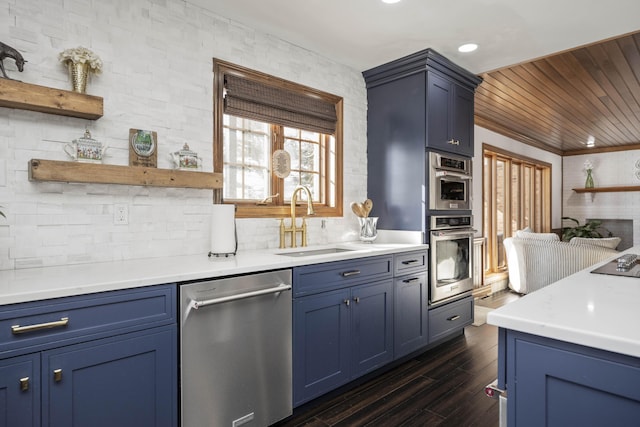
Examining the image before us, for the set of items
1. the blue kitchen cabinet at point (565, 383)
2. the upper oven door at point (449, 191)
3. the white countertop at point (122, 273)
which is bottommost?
the blue kitchen cabinet at point (565, 383)

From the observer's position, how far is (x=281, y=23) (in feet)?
8.80

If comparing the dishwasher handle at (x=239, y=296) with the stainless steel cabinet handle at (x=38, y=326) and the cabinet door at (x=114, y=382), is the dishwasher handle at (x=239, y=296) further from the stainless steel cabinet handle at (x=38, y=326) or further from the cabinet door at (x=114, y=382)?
the stainless steel cabinet handle at (x=38, y=326)

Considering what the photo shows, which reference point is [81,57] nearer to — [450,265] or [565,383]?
[565,383]

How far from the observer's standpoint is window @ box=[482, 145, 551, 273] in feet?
18.9

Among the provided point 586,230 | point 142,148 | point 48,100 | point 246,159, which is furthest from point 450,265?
point 586,230

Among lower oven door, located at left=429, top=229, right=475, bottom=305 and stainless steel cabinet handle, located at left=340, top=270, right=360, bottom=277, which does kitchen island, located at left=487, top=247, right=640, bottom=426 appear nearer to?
stainless steel cabinet handle, located at left=340, top=270, right=360, bottom=277

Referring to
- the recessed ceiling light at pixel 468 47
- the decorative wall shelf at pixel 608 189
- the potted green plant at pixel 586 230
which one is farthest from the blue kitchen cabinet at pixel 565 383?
the decorative wall shelf at pixel 608 189

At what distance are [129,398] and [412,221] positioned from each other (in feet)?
8.08

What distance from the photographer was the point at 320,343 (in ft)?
7.61

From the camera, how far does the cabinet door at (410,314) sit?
2902mm

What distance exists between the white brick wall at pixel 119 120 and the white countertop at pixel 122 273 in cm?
16

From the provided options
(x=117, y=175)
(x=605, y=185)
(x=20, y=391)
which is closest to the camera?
(x=20, y=391)

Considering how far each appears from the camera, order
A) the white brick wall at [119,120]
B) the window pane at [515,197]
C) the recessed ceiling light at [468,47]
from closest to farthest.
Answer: the white brick wall at [119,120] → the recessed ceiling light at [468,47] → the window pane at [515,197]

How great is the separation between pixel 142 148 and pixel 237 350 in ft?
4.15
